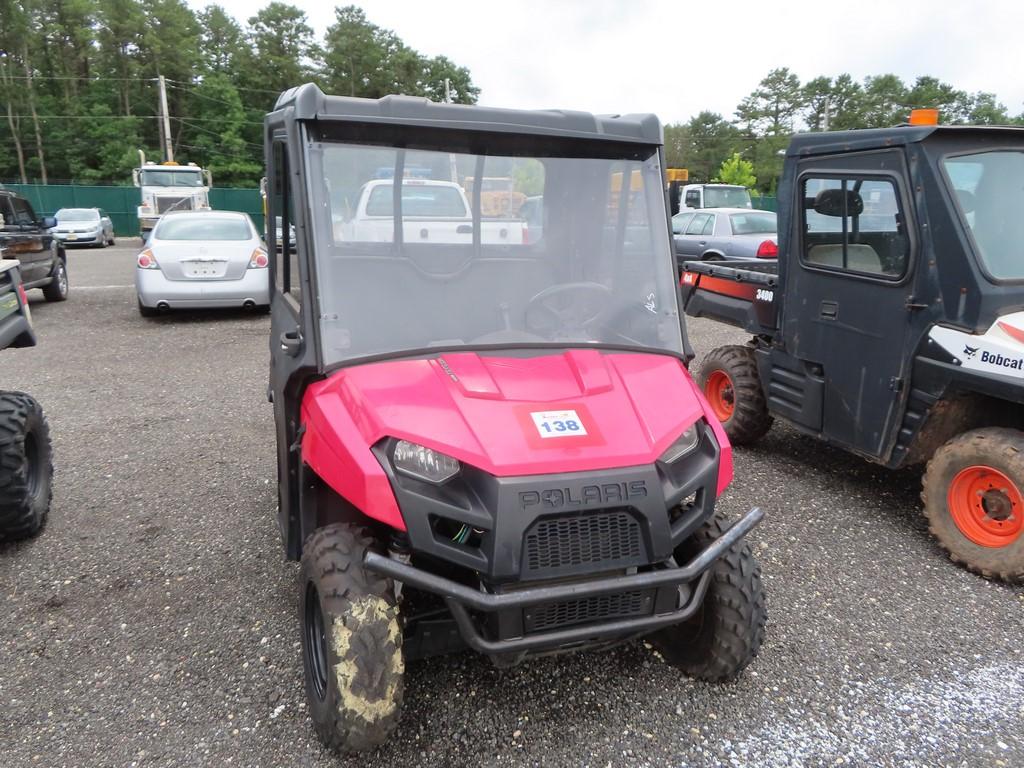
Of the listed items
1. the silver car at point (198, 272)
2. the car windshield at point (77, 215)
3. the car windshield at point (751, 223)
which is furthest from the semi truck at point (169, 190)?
the car windshield at point (751, 223)

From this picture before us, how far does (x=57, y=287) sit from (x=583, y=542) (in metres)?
12.9

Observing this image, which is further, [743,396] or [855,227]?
[743,396]

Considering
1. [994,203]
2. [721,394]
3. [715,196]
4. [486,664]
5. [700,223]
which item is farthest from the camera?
[715,196]

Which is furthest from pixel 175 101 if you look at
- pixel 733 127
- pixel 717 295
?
pixel 717 295

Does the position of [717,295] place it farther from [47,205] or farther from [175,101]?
[175,101]

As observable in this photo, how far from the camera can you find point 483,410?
2381 millimetres

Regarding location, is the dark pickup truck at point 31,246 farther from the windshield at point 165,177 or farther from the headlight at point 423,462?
the windshield at point 165,177

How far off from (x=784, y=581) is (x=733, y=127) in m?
78.5

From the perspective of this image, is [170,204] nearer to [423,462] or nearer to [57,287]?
[57,287]

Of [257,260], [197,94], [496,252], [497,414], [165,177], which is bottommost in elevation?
[257,260]

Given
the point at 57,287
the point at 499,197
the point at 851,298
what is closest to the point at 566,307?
the point at 499,197

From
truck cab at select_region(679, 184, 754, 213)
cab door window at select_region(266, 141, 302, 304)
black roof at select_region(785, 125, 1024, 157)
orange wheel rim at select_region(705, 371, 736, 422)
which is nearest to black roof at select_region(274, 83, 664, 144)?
cab door window at select_region(266, 141, 302, 304)

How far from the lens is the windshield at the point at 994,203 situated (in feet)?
12.5

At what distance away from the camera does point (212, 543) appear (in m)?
4.02
